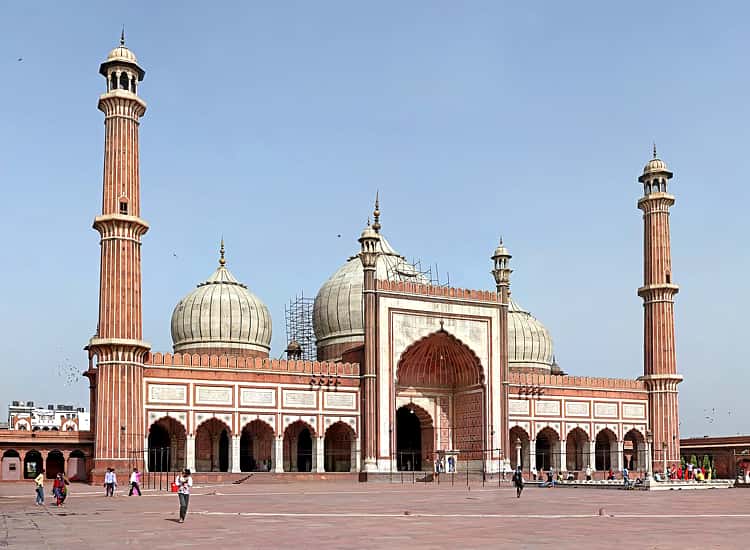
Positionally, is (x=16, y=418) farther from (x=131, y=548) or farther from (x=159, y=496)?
(x=131, y=548)

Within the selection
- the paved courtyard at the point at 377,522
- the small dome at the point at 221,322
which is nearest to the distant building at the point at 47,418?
the small dome at the point at 221,322

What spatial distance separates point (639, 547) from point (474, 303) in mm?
29951

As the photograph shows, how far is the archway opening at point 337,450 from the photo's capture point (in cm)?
4074

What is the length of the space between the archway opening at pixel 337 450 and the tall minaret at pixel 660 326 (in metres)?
14.6

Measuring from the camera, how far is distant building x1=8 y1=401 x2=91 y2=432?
74.2m

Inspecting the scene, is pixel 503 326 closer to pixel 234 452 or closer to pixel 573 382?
pixel 573 382

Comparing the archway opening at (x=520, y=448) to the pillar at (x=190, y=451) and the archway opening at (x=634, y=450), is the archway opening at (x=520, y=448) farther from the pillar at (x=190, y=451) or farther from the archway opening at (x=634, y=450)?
the pillar at (x=190, y=451)

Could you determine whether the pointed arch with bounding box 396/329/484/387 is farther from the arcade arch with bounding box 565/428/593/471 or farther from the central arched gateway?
the arcade arch with bounding box 565/428/593/471

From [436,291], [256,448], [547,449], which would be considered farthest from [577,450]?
[256,448]

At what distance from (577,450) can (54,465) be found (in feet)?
77.1

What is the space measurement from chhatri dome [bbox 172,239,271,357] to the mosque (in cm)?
6

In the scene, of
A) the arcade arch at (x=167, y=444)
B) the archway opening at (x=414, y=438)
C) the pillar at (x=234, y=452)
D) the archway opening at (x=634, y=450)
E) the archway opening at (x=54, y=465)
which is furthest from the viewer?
the archway opening at (x=634, y=450)

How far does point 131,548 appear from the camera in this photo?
12.1 m

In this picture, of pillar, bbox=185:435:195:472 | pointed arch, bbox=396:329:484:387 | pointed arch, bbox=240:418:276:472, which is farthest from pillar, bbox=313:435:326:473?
pillar, bbox=185:435:195:472
